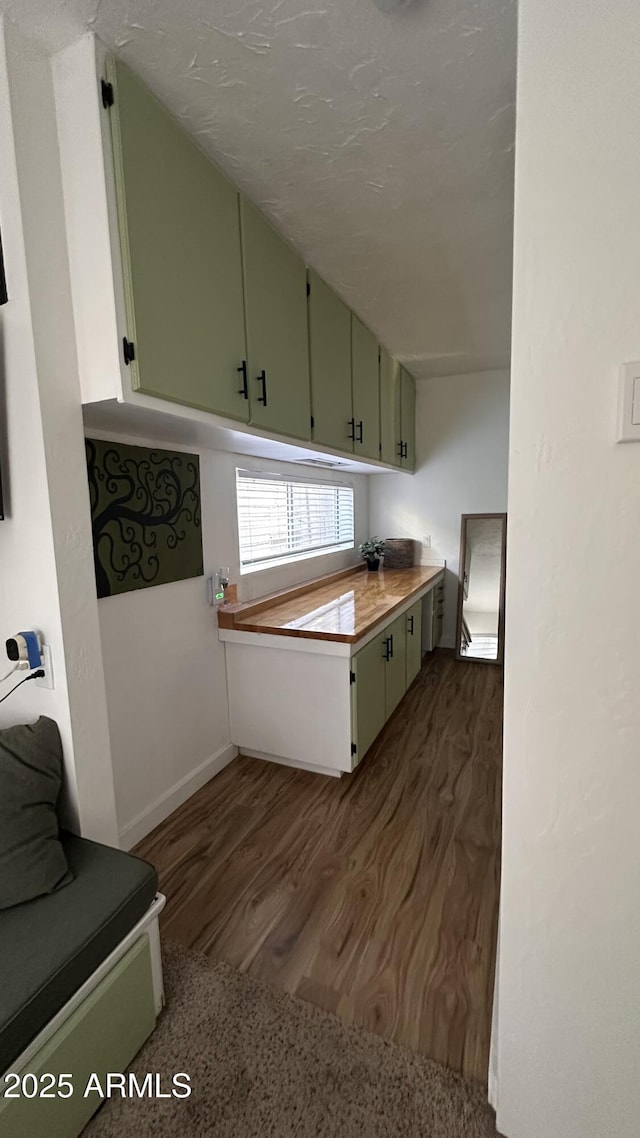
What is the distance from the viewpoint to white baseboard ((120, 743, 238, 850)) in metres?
1.92

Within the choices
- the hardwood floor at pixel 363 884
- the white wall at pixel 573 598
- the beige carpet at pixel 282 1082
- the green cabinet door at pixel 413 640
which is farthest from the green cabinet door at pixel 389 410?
the beige carpet at pixel 282 1082

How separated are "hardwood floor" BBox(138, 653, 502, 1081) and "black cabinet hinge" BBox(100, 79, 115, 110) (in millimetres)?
2469

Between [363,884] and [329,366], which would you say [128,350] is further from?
[363,884]

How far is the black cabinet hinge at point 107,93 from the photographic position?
117cm

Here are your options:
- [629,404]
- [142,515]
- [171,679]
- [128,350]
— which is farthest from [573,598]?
[171,679]

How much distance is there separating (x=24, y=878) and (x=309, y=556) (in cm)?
253

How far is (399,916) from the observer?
1580 millimetres

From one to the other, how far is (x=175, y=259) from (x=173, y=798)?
2.18m

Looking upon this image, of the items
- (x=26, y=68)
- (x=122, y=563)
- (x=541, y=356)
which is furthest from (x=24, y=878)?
(x=26, y=68)

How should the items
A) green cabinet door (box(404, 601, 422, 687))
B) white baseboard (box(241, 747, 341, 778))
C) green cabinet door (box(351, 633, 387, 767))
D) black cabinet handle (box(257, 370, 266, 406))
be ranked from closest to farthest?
1. black cabinet handle (box(257, 370, 266, 406))
2. green cabinet door (box(351, 633, 387, 767))
3. white baseboard (box(241, 747, 341, 778))
4. green cabinet door (box(404, 601, 422, 687))

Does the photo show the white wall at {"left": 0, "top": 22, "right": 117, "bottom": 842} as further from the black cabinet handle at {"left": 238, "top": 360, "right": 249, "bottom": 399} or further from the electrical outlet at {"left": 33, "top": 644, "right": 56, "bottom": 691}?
the black cabinet handle at {"left": 238, "top": 360, "right": 249, "bottom": 399}

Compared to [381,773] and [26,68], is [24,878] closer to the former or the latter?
[381,773]

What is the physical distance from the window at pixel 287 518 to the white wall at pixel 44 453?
1306 mm

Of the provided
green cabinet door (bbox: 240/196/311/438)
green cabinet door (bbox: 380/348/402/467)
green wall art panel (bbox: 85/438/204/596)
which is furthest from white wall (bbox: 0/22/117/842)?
green cabinet door (bbox: 380/348/402/467)
